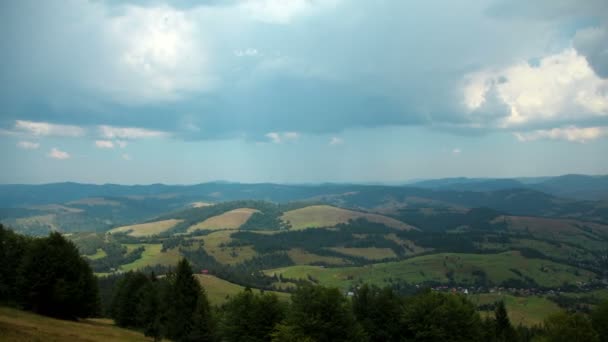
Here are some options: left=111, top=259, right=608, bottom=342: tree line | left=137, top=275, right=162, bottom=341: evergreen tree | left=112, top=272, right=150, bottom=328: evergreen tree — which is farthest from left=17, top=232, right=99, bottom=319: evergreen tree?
left=111, top=259, right=608, bottom=342: tree line

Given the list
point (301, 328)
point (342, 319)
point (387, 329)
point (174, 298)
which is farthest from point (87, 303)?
point (387, 329)

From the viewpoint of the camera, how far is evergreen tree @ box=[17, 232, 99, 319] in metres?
75.0

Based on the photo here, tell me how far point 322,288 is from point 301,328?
865 centimetres

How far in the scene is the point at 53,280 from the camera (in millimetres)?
77062

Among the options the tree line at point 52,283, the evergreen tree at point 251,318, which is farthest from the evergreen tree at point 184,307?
the tree line at point 52,283

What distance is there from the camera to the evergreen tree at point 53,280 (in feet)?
246

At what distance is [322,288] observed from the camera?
252 feet

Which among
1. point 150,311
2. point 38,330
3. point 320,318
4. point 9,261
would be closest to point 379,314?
point 320,318

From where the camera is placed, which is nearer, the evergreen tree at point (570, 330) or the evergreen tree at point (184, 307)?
the evergreen tree at point (570, 330)

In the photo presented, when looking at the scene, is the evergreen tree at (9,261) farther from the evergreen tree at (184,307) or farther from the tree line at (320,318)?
the evergreen tree at (184,307)

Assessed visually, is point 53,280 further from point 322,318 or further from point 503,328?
point 503,328

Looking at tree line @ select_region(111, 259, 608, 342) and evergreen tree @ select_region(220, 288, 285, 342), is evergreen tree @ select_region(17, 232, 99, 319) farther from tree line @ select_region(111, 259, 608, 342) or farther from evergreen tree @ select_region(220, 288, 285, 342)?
evergreen tree @ select_region(220, 288, 285, 342)

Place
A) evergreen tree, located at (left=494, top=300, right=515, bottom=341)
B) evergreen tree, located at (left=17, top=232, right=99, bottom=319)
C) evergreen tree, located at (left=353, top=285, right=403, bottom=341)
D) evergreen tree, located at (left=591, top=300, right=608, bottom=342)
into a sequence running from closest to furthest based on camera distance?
evergreen tree, located at (left=17, top=232, right=99, bottom=319), evergreen tree, located at (left=591, top=300, right=608, bottom=342), evergreen tree, located at (left=353, top=285, right=403, bottom=341), evergreen tree, located at (left=494, top=300, right=515, bottom=341)

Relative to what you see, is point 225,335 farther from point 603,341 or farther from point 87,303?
point 603,341
